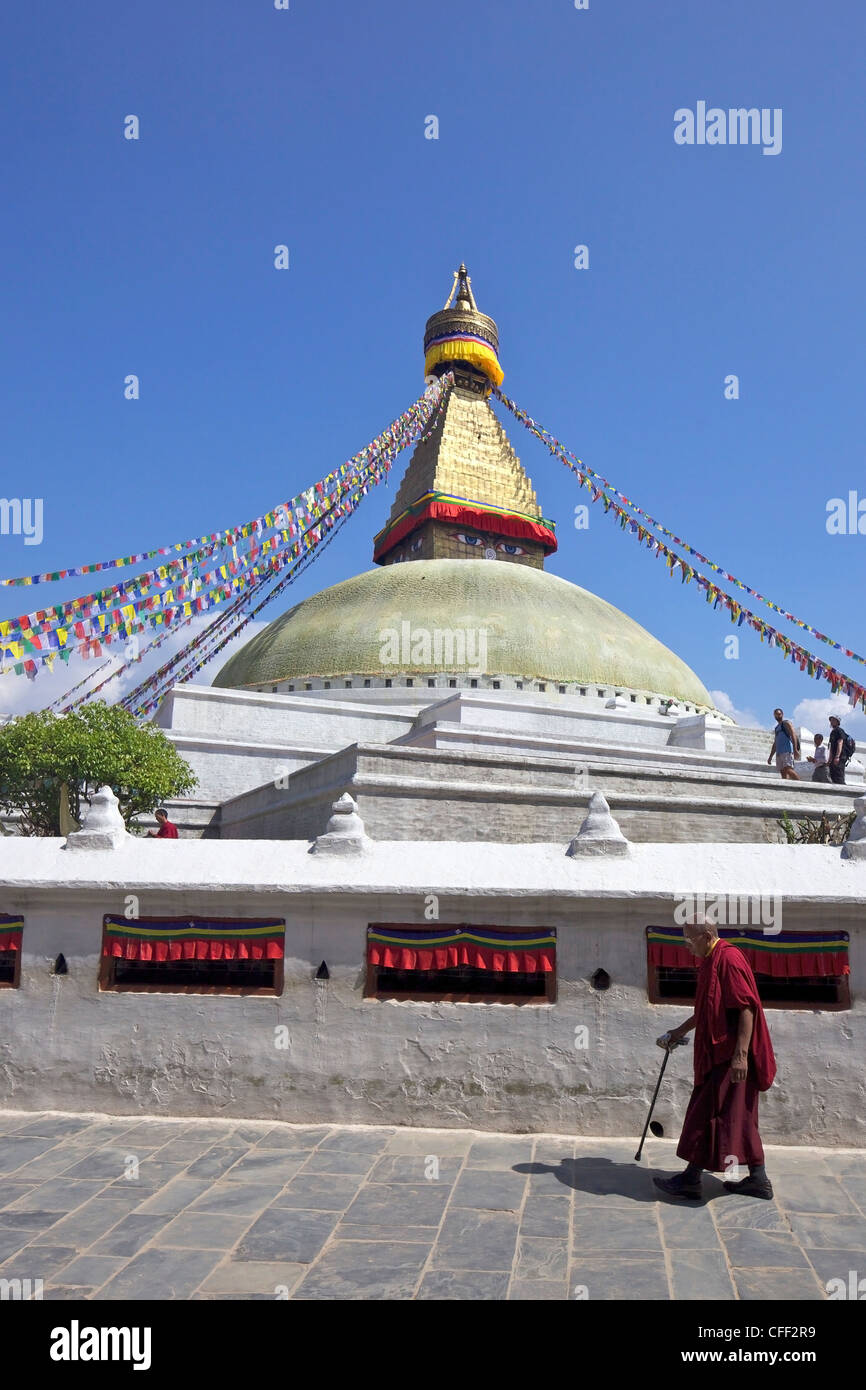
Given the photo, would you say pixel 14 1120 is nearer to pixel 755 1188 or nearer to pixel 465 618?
pixel 755 1188

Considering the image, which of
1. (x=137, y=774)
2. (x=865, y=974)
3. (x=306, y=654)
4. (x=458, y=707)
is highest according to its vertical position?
(x=306, y=654)

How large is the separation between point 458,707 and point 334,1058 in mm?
11670

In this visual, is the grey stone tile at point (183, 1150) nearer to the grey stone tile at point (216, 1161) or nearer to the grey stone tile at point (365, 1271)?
the grey stone tile at point (216, 1161)

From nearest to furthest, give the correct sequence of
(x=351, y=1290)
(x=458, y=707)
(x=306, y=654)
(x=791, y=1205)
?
(x=351, y=1290) → (x=791, y=1205) → (x=458, y=707) → (x=306, y=654)

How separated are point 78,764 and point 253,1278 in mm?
10295

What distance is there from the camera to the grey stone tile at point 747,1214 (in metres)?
4.01

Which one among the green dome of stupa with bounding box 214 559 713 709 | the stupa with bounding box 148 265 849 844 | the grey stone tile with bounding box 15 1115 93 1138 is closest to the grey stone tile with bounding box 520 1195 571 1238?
the grey stone tile with bounding box 15 1115 93 1138

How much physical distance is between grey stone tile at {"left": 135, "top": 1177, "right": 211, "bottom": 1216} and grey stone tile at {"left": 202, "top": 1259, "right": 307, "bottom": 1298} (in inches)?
25.7

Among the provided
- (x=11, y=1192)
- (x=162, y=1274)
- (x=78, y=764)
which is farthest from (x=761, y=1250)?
(x=78, y=764)

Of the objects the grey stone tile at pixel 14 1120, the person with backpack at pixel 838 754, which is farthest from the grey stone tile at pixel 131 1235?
the person with backpack at pixel 838 754

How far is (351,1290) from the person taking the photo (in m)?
3.35

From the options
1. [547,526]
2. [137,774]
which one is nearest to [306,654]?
[137,774]
